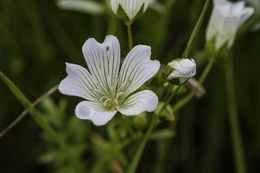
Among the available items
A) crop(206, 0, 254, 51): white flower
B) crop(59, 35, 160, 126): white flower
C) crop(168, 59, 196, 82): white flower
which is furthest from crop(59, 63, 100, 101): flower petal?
crop(206, 0, 254, 51): white flower

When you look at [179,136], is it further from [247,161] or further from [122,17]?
[122,17]

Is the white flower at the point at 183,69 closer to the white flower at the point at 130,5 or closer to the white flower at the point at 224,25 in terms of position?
the white flower at the point at 130,5

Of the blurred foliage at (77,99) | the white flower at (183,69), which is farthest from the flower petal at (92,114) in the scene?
the blurred foliage at (77,99)

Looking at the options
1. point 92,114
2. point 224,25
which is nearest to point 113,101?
point 92,114

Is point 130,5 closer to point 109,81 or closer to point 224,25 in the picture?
point 109,81

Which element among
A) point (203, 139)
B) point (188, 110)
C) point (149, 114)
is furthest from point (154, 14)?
point (149, 114)

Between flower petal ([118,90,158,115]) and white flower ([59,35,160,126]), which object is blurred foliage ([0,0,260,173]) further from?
flower petal ([118,90,158,115])

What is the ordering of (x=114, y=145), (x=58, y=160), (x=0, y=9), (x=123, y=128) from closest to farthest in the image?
(x=123, y=128) → (x=114, y=145) → (x=58, y=160) → (x=0, y=9)
